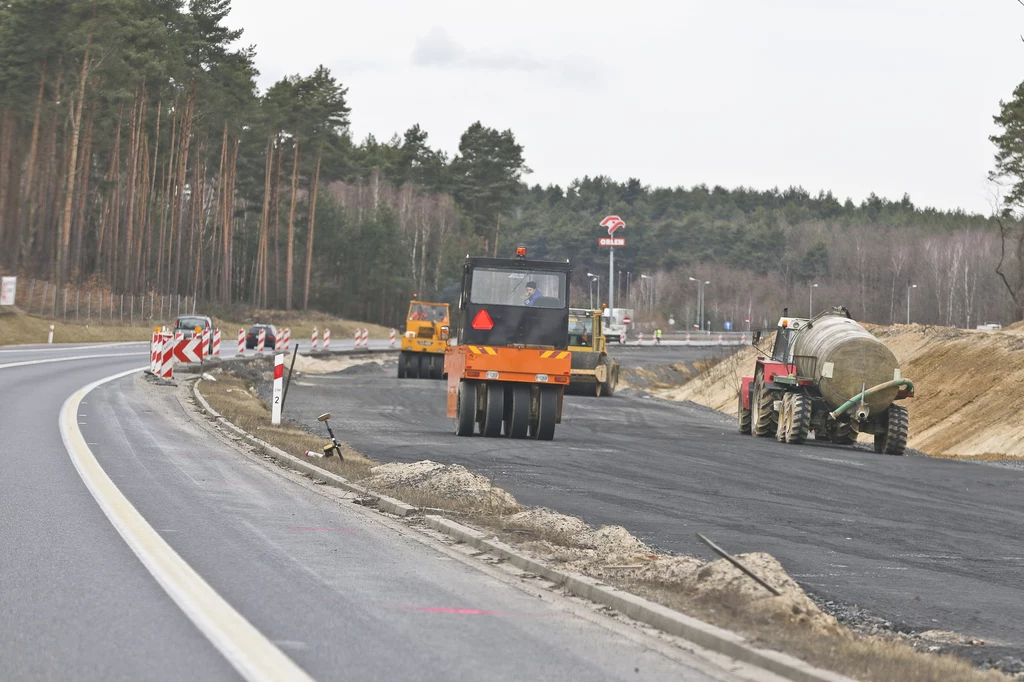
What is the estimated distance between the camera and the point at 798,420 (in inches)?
1136

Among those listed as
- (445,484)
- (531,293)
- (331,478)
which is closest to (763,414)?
(531,293)

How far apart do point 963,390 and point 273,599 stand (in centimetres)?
3120

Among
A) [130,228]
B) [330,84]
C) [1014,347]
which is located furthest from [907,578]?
[330,84]

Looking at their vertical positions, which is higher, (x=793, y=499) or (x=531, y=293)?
(x=531, y=293)

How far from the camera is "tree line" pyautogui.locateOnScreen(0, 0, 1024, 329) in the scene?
228 feet

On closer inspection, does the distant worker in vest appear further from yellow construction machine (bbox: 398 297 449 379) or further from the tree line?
the tree line

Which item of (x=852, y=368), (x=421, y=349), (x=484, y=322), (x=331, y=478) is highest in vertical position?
(x=484, y=322)

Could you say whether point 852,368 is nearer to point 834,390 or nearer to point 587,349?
point 834,390

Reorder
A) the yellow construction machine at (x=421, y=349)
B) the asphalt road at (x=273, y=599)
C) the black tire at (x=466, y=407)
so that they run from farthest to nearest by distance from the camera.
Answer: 1. the yellow construction machine at (x=421, y=349)
2. the black tire at (x=466, y=407)
3. the asphalt road at (x=273, y=599)

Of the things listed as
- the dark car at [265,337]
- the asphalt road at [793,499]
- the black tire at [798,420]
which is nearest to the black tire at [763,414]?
the asphalt road at [793,499]

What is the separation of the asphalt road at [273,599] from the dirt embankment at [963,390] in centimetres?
2142

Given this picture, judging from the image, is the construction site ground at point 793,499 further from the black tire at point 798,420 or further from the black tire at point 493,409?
the black tire at point 493,409

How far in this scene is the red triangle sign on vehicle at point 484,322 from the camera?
2495cm

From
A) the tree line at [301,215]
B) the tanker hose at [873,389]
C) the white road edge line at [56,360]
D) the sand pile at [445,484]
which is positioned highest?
the tree line at [301,215]
